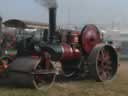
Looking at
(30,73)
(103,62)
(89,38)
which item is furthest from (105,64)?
(30,73)

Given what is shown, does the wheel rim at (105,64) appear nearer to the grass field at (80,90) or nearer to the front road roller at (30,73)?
the grass field at (80,90)

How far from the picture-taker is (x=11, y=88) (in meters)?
9.89

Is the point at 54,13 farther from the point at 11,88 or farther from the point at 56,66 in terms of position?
the point at 11,88

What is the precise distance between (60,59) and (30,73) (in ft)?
5.53

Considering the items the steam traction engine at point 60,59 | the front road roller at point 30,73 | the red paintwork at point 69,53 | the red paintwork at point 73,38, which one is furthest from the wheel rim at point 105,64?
the front road roller at point 30,73

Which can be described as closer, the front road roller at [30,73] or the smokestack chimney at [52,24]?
the front road roller at [30,73]

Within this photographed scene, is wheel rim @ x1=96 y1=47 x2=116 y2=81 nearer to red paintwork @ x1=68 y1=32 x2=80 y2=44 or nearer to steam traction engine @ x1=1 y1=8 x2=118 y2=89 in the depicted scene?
steam traction engine @ x1=1 y1=8 x2=118 y2=89

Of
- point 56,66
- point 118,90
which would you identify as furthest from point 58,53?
point 118,90

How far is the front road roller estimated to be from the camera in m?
9.66

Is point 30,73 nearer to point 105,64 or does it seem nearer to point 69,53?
point 69,53

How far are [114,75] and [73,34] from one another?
2124 millimetres

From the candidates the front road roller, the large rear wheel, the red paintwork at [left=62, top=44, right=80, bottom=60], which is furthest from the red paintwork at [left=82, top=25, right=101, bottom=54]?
the front road roller

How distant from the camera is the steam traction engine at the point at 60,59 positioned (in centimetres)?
988

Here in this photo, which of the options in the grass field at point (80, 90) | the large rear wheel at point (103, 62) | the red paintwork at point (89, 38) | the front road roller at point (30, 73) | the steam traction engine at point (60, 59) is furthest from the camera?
the red paintwork at point (89, 38)
